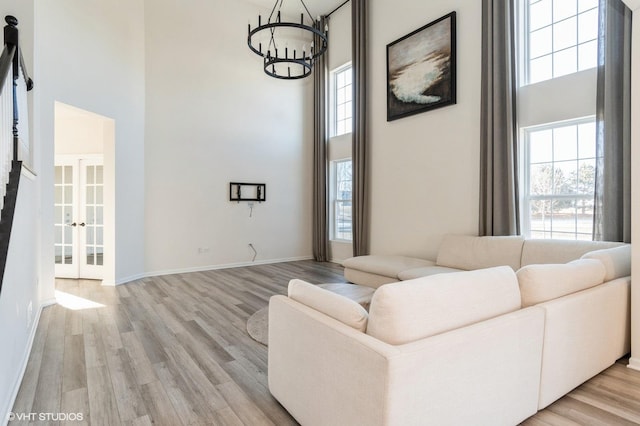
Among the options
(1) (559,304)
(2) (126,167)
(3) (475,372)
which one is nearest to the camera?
(3) (475,372)

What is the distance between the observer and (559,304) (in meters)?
2.08

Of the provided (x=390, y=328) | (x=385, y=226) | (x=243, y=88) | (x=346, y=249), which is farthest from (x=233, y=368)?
(x=243, y=88)

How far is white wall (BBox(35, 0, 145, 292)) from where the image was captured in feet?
14.0

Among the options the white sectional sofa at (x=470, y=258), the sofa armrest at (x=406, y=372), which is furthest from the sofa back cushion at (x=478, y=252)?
the sofa armrest at (x=406, y=372)

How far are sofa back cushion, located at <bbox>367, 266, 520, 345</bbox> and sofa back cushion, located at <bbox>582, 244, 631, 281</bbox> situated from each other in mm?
1326

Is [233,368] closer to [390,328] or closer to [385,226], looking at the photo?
[390,328]

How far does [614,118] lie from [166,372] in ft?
15.3

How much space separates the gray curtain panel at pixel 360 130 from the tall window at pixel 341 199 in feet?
2.10

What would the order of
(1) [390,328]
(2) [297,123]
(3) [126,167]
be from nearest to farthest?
(1) [390,328]
(3) [126,167]
(2) [297,123]

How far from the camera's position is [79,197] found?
5.71 metres

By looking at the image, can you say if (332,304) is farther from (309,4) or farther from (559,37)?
(309,4)

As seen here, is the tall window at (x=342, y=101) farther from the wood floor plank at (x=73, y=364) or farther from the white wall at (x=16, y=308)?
the wood floor plank at (x=73, y=364)

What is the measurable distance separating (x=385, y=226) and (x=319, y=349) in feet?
15.1

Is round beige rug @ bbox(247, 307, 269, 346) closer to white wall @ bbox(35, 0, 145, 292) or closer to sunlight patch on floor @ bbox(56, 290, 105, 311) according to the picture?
sunlight patch on floor @ bbox(56, 290, 105, 311)
